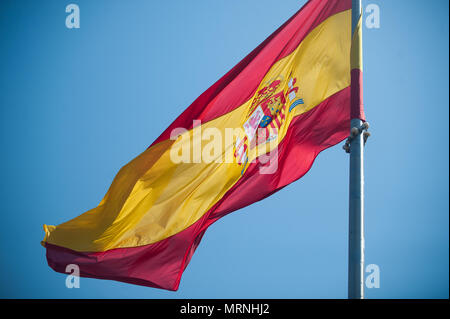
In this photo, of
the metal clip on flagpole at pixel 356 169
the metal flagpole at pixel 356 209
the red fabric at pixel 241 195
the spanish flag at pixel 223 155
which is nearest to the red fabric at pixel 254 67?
the spanish flag at pixel 223 155

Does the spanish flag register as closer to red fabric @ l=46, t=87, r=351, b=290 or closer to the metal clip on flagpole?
red fabric @ l=46, t=87, r=351, b=290

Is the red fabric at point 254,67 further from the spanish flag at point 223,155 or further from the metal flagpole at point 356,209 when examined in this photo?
the metal flagpole at point 356,209

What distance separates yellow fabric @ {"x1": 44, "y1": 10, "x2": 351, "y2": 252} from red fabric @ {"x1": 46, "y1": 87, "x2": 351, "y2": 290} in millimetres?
168

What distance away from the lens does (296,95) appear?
835cm

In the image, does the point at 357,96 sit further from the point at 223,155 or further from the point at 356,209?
the point at 223,155

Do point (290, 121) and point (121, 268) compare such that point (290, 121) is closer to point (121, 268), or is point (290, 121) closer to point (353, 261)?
point (353, 261)

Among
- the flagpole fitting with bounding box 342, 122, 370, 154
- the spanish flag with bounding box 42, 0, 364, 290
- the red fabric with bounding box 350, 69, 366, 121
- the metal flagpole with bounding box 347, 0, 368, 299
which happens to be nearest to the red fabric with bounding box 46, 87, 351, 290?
the spanish flag with bounding box 42, 0, 364, 290

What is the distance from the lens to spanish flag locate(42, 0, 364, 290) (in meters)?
7.92

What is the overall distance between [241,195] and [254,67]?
8.51ft

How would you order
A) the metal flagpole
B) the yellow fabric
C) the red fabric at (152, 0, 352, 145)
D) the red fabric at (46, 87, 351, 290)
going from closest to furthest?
the metal flagpole → the red fabric at (46, 87, 351, 290) → the yellow fabric → the red fabric at (152, 0, 352, 145)

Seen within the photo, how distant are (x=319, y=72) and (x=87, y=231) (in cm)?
548

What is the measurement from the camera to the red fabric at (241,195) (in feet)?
25.1

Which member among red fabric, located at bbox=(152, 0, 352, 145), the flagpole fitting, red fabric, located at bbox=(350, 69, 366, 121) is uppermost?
red fabric, located at bbox=(152, 0, 352, 145)
